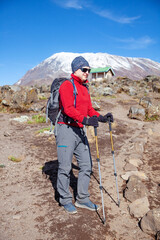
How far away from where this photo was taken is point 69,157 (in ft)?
10.2

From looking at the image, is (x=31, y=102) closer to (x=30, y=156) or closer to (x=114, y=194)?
(x=30, y=156)

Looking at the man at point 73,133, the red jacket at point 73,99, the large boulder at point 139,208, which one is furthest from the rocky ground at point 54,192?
the red jacket at point 73,99

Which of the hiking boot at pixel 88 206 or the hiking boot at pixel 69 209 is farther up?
the hiking boot at pixel 69 209

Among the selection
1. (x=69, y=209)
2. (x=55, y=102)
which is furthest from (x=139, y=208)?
(x=55, y=102)

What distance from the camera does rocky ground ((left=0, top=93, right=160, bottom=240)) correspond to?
2.93 m

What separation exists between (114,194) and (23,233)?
2071 mm

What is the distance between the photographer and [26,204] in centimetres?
362

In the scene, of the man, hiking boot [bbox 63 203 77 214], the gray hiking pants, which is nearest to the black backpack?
the man

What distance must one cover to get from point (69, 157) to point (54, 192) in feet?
4.53

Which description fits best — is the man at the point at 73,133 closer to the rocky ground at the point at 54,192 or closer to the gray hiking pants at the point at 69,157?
the gray hiking pants at the point at 69,157

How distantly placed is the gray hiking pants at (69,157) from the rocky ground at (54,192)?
14.9 inches

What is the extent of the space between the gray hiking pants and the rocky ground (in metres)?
0.38

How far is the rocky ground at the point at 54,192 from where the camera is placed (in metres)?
2.93

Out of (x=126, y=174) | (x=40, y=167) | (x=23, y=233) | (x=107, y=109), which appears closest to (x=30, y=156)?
(x=40, y=167)
